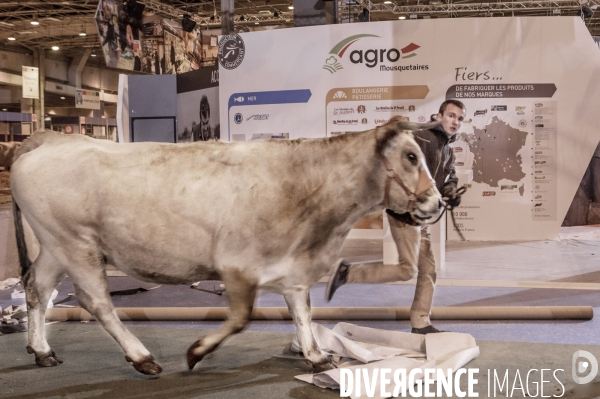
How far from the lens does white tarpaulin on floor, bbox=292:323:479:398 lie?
151 inches

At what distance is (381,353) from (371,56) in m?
6.66

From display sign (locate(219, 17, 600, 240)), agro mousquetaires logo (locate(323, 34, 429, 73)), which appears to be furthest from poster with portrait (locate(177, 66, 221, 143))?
agro mousquetaires logo (locate(323, 34, 429, 73))

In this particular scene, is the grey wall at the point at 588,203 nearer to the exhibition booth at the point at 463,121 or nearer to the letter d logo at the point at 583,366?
the exhibition booth at the point at 463,121

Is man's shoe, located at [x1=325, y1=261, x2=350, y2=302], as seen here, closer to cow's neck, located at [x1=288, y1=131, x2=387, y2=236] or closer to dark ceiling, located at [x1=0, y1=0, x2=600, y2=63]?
Result: cow's neck, located at [x1=288, y1=131, x2=387, y2=236]

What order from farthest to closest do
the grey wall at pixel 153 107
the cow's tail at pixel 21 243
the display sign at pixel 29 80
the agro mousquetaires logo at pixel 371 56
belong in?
1. the display sign at pixel 29 80
2. the grey wall at pixel 153 107
3. the agro mousquetaires logo at pixel 371 56
4. the cow's tail at pixel 21 243

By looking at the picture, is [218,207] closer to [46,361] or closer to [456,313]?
[46,361]

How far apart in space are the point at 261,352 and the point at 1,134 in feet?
39.5

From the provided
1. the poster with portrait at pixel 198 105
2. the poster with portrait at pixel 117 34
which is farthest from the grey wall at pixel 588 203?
the poster with portrait at pixel 117 34

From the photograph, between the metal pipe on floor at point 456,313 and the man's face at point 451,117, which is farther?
the metal pipe on floor at point 456,313

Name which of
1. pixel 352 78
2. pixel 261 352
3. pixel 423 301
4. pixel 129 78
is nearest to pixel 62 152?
pixel 261 352

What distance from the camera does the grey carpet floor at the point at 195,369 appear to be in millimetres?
3779

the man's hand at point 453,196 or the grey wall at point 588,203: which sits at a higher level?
the man's hand at point 453,196

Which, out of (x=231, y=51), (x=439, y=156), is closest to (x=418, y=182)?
(x=439, y=156)

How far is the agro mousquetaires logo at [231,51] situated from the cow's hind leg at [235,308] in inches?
293
